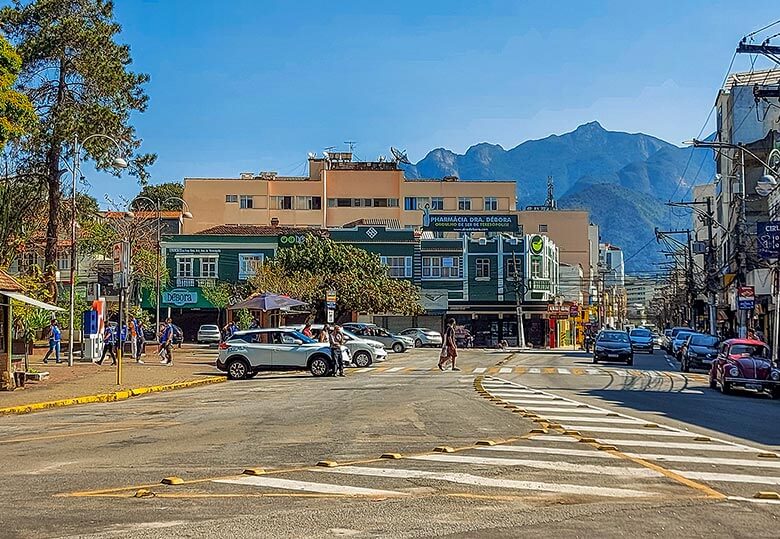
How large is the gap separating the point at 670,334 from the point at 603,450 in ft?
175

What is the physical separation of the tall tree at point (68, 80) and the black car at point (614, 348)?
953 inches

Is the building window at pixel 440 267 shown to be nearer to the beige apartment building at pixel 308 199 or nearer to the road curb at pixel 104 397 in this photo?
the beige apartment building at pixel 308 199

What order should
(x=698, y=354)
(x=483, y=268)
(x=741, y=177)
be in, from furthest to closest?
(x=483, y=268) < (x=741, y=177) < (x=698, y=354)

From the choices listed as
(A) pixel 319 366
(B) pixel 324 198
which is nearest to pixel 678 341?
(A) pixel 319 366

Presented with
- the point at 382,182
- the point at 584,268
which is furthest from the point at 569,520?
the point at 584,268

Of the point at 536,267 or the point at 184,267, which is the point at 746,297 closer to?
the point at 536,267

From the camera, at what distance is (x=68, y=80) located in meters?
43.2

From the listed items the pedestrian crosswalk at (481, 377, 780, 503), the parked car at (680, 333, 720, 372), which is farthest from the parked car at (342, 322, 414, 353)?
the pedestrian crosswalk at (481, 377, 780, 503)

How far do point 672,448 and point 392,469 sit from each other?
14.3 ft

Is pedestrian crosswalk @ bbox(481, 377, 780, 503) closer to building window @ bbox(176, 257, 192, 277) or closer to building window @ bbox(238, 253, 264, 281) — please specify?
building window @ bbox(238, 253, 264, 281)

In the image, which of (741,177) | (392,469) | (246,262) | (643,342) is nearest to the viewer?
(392,469)

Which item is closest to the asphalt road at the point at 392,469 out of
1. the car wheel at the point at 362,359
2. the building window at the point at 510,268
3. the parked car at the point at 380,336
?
the car wheel at the point at 362,359

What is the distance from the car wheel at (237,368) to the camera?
31656 millimetres

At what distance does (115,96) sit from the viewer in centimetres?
4419
